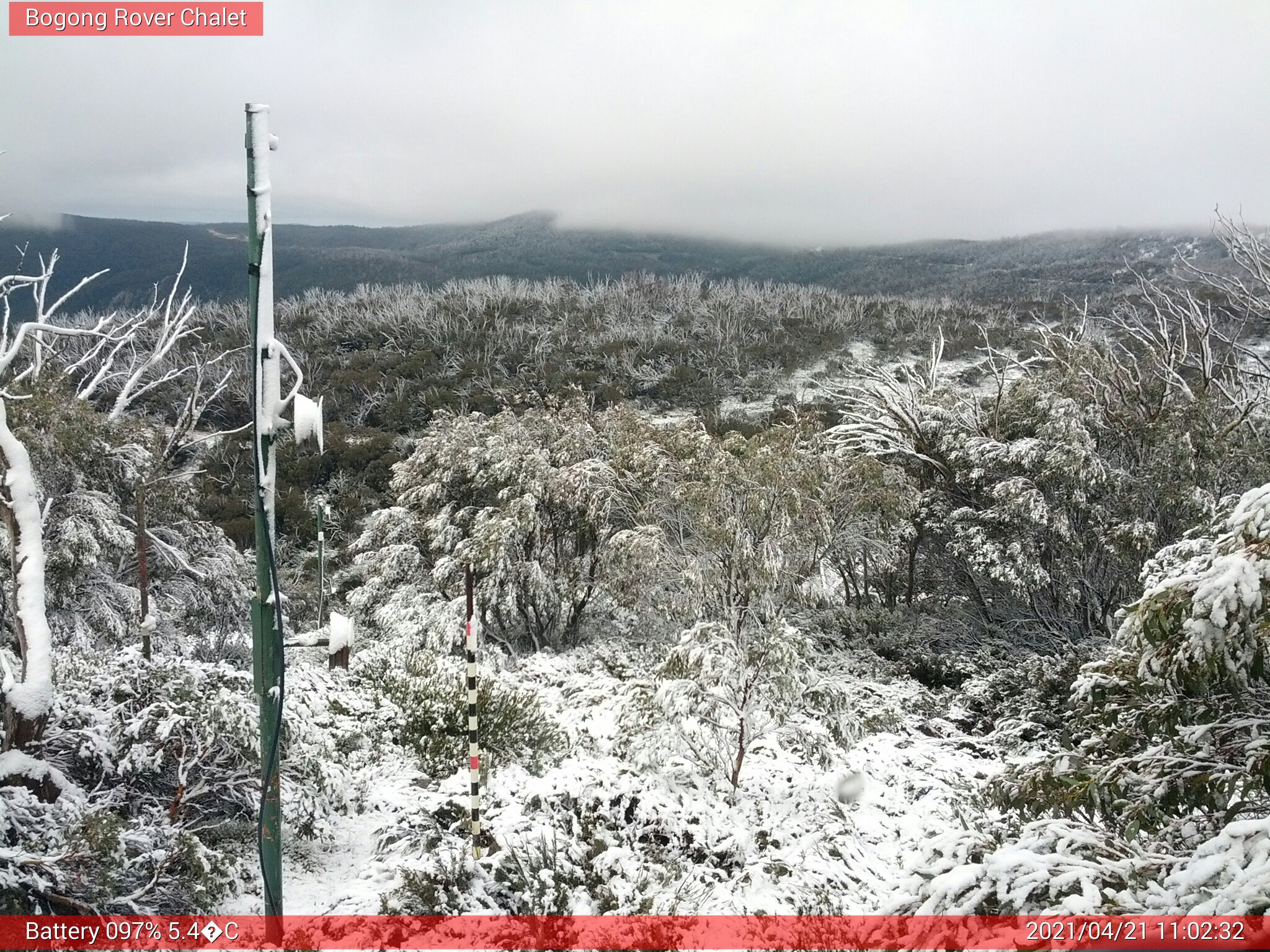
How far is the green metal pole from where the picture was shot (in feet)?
9.38

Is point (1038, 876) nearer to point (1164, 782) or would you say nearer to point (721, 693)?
point (1164, 782)

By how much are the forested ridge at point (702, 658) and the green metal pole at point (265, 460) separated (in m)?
1.19

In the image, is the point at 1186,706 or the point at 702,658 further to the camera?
the point at 702,658

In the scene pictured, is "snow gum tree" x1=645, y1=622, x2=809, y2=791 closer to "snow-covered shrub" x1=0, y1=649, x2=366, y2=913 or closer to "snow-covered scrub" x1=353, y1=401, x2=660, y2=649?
"snow-covered shrub" x1=0, y1=649, x2=366, y2=913

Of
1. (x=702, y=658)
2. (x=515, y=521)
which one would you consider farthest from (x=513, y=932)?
(x=515, y=521)

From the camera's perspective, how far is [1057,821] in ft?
9.37

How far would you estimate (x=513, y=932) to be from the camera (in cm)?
407

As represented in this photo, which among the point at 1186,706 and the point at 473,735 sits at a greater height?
the point at 1186,706

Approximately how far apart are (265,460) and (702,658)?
4159mm

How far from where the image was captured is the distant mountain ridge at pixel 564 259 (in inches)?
2418

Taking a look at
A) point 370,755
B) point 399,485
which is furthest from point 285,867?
point 399,485

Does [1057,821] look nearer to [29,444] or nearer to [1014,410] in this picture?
[1014,410]

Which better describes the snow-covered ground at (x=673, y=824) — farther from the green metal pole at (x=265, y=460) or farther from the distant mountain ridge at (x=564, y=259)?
the distant mountain ridge at (x=564, y=259)

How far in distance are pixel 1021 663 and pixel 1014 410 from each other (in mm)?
3654
